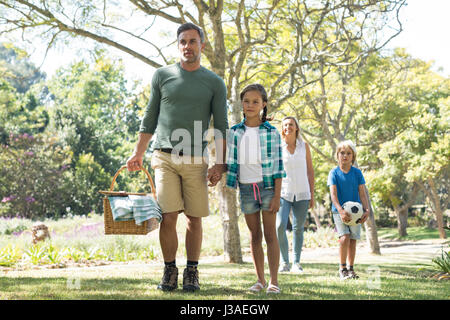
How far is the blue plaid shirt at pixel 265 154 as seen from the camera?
399cm

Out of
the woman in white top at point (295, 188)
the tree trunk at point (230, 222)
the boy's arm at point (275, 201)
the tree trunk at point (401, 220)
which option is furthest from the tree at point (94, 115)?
the boy's arm at point (275, 201)

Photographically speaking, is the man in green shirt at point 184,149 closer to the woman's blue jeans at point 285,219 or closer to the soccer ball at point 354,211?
the soccer ball at point 354,211

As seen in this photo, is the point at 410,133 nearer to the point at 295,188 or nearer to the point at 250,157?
the point at 295,188

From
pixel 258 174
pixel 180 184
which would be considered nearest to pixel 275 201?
pixel 258 174

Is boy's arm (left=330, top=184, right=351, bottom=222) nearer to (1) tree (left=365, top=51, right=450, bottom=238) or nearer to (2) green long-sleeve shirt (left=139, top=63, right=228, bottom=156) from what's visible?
(2) green long-sleeve shirt (left=139, top=63, right=228, bottom=156)

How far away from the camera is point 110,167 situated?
30.3 meters

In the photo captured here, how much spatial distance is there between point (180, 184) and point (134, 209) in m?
0.48

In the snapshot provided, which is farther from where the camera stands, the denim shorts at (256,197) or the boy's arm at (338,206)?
the boy's arm at (338,206)

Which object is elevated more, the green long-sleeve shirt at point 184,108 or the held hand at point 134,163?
the green long-sleeve shirt at point 184,108

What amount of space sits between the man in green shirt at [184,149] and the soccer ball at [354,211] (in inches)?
78.4

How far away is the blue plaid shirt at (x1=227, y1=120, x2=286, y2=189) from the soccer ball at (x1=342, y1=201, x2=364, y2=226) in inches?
66.1

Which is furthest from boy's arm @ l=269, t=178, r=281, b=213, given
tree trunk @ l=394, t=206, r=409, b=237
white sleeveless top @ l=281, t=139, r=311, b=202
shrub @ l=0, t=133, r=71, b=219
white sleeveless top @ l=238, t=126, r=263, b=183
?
tree trunk @ l=394, t=206, r=409, b=237

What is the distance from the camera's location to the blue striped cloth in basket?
12.3ft
